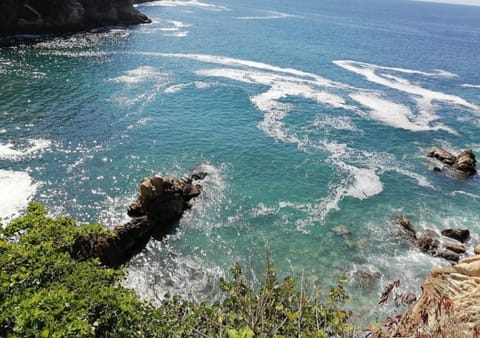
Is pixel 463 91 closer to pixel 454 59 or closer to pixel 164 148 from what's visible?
pixel 454 59

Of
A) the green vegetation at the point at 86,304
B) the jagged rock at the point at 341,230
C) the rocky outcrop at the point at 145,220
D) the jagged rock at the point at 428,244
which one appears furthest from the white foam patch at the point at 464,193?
the green vegetation at the point at 86,304

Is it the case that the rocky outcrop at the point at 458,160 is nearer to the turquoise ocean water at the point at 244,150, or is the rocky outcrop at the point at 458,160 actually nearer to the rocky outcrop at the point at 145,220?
the turquoise ocean water at the point at 244,150

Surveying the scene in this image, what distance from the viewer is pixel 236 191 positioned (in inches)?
1540

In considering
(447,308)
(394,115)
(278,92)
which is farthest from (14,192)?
(394,115)

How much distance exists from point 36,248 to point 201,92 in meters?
49.7

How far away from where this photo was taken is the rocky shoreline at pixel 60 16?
83.7 meters

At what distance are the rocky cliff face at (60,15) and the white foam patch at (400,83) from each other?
214 ft

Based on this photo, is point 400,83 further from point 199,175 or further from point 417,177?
point 199,175

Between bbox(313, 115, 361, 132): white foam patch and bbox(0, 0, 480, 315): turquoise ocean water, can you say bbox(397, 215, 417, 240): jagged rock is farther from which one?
bbox(313, 115, 361, 132): white foam patch

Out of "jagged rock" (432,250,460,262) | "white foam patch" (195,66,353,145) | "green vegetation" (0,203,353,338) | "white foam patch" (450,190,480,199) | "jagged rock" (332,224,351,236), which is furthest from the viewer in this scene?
"white foam patch" (195,66,353,145)

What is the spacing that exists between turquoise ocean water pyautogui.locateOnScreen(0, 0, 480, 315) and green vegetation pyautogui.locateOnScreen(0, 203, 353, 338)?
4.41 m

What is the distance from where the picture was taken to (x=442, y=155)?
4825 centimetres

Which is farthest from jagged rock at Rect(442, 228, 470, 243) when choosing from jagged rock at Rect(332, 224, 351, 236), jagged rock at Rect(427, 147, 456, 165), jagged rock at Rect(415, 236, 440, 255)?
jagged rock at Rect(427, 147, 456, 165)

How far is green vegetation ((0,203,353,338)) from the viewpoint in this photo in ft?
47.3
